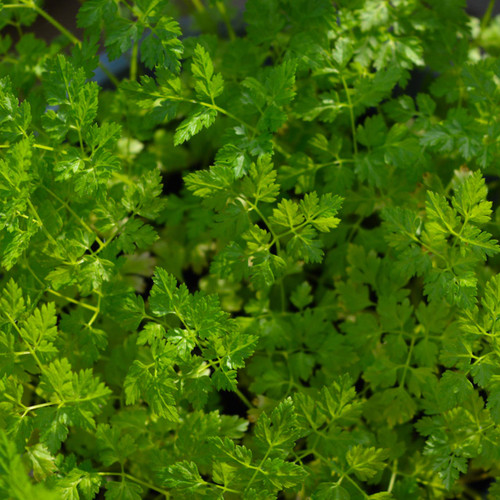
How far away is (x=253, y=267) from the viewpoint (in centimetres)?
84

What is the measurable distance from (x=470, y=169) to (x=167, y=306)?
687 millimetres

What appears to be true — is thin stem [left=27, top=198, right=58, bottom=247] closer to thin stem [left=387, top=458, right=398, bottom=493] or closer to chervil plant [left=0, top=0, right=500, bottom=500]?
chervil plant [left=0, top=0, right=500, bottom=500]

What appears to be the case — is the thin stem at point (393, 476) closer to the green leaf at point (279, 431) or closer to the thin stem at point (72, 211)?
the green leaf at point (279, 431)

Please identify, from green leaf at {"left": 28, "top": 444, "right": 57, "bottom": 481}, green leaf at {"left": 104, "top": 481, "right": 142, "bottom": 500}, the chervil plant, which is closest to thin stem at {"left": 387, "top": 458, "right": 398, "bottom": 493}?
the chervil plant

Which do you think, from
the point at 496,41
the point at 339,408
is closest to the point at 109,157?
the point at 339,408

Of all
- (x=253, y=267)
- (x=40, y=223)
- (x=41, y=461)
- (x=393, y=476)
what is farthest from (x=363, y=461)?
(x=40, y=223)

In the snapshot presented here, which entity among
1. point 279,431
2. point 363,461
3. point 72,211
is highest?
point 72,211

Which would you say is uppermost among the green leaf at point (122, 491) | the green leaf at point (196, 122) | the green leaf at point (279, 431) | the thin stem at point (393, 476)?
the green leaf at point (196, 122)

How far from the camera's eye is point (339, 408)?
0.84 meters

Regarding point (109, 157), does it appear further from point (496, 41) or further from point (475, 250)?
point (496, 41)

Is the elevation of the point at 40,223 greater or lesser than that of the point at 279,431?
greater

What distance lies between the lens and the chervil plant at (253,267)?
793 mm

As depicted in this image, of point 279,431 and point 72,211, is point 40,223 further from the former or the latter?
point 279,431

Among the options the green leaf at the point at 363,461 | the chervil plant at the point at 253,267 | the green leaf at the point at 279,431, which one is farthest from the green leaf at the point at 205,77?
the green leaf at the point at 363,461
